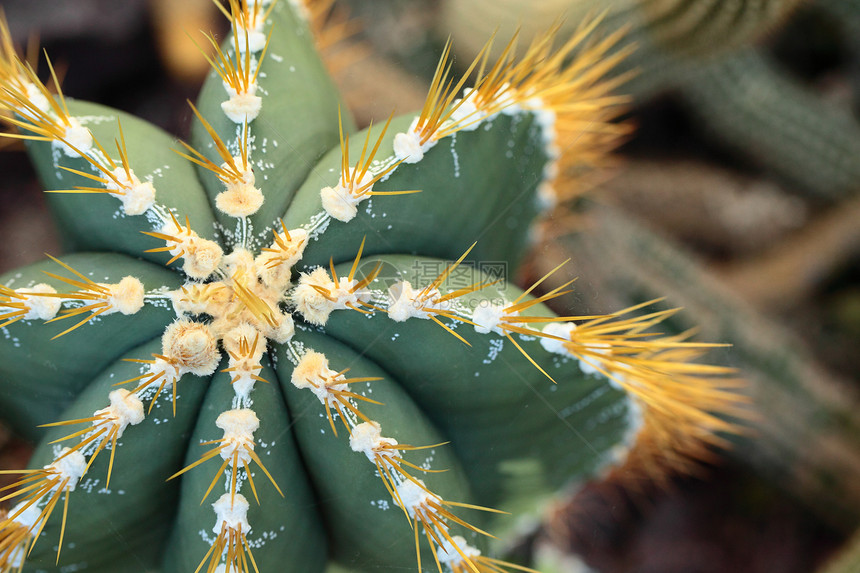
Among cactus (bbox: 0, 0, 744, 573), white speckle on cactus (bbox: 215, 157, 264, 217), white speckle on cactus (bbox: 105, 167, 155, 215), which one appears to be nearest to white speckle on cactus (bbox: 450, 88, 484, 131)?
cactus (bbox: 0, 0, 744, 573)

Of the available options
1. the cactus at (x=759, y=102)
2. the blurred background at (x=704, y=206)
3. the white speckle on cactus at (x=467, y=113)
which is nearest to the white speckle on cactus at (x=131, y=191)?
the white speckle on cactus at (x=467, y=113)

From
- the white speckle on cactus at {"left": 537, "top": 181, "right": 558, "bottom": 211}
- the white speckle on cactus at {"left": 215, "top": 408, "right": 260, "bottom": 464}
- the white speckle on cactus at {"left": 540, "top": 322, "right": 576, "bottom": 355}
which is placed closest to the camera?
the white speckle on cactus at {"left": 215, "top": 408, "right": 260, "bottom": 464}

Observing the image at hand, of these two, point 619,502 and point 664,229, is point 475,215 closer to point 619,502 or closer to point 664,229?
point 619,502

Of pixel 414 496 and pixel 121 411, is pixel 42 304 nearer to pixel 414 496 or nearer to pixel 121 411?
pixel 121 411

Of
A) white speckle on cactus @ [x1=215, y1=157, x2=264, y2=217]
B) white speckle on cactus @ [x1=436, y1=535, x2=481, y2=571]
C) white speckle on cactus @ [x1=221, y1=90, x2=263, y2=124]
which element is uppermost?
white speckle on cactus @ [x1=221, y1=90, x2=263, y2=124]

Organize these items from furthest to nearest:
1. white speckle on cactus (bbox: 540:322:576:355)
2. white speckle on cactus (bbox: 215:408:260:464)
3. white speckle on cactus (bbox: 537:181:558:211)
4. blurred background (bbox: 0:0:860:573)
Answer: blurred background (bbox: 0:0:860:573), white speckle on cactus (bbox: 537:181:558:211), white speckle on cactus (bbox: 540:322:576:355), white speckle on cactus (bbox: 215:408:260:464)

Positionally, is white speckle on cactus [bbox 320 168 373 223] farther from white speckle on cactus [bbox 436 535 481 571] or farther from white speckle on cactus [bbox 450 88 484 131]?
white speckle on cactus [bbox 436 535 481 571]

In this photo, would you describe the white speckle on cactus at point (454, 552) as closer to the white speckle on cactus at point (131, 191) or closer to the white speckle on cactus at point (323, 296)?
the white speckle on cactus at point (323, 296)
